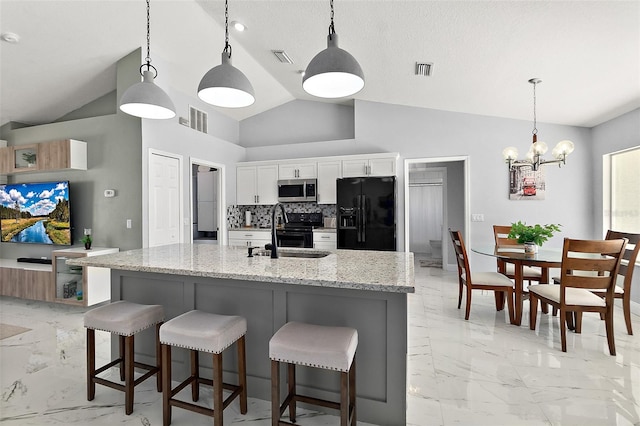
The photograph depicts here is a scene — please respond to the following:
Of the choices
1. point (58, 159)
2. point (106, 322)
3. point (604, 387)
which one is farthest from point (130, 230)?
point (604, 387)

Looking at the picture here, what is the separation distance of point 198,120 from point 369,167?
2.95 metres

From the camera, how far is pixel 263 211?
20.3ft

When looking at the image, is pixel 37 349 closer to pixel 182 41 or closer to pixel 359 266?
pixel 359 266

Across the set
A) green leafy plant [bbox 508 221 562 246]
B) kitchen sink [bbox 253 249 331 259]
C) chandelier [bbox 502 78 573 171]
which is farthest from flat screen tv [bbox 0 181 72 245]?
chandelier [bbox 502 78 573 171]

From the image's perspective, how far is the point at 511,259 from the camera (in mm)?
3092

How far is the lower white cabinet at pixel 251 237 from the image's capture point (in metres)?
5.55

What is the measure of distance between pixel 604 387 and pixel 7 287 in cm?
645

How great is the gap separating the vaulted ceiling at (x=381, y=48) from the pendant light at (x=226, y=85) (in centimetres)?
153

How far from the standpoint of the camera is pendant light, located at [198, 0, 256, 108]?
1.88 metres

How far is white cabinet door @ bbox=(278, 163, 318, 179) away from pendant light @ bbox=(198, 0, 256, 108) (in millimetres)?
3407

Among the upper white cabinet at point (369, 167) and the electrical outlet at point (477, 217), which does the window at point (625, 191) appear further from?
the upper white cabinet at point (369, 167)

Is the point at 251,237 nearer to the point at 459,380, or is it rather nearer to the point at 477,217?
the point at 477,217

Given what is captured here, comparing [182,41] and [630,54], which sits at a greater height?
[182,41]

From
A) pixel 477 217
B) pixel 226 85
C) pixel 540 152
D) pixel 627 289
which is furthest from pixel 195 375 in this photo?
pixel 477 217
